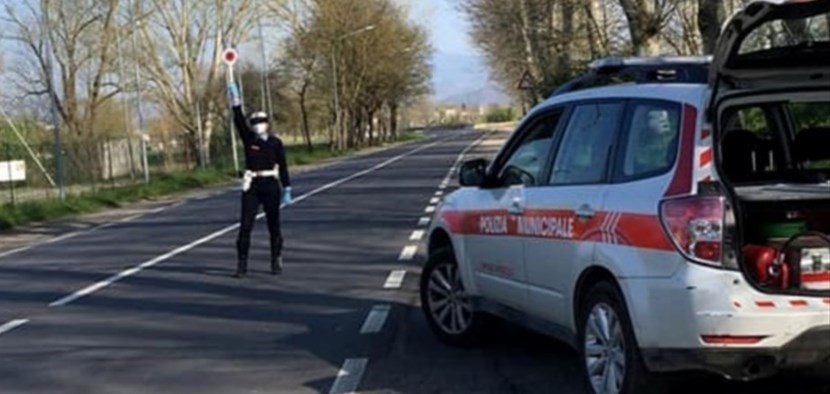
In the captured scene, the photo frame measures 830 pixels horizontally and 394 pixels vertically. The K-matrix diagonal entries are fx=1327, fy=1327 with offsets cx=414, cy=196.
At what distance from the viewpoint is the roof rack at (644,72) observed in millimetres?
7070

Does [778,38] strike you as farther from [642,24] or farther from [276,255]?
[642,24]

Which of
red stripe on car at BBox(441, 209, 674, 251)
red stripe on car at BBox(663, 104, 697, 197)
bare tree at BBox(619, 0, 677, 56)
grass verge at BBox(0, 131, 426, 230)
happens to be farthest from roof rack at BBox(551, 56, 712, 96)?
grass verge at BBox(0, 131, 426, 230)

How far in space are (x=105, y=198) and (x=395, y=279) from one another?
24.2m

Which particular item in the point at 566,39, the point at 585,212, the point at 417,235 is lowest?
the point at 417,235

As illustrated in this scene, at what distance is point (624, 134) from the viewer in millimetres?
6727

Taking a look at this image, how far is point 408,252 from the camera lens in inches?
616

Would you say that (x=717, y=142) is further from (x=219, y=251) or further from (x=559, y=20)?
(x=559, y=20)

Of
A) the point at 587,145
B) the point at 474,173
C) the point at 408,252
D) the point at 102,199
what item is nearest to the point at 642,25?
the point at 408,252

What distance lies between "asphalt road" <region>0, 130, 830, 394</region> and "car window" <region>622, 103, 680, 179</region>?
1016 millimetres

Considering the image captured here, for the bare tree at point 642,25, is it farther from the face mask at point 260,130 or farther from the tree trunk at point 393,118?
the tree trunk at point 393,118

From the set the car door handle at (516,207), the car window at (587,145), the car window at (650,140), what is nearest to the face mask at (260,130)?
the car door handle at (516,207)

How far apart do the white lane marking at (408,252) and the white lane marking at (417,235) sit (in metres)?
1.01

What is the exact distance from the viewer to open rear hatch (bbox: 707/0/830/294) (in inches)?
234

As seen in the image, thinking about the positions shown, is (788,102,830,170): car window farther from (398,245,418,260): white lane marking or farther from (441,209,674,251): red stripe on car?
(398,245,418,260): white lane marking
